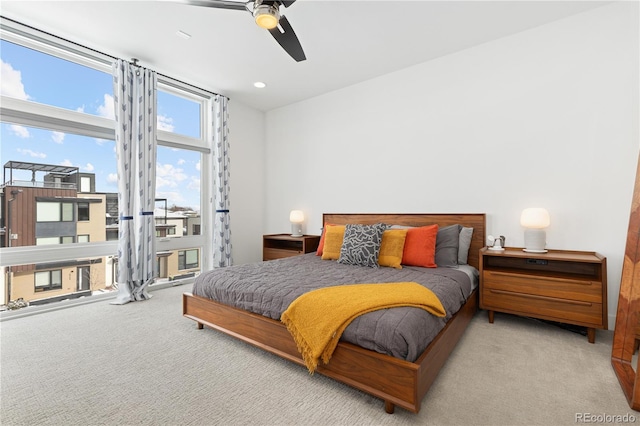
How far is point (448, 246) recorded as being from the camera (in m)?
3.00

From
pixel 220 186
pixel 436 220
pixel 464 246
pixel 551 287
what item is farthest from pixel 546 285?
pixel 220 186

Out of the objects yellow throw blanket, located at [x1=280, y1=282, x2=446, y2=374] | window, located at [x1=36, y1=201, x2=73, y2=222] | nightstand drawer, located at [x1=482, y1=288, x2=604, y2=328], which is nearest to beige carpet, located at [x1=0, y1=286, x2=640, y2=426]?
nightstand drawer, located at [x1=482, y1=288, x2=604, y2=328]

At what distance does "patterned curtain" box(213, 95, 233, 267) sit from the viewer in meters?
4.35

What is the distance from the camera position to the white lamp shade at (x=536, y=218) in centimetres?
262

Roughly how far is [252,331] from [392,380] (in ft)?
3.50

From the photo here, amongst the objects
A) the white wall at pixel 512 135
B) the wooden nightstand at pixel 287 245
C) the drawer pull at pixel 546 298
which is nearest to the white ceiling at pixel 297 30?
the white wall at pixel 512 135

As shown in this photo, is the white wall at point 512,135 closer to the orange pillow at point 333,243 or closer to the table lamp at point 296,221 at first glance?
the table lamp at point 296,221

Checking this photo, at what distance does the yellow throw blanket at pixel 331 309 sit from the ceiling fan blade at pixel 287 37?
6.07ft

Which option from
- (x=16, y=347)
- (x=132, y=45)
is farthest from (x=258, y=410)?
(x=132, y=45)

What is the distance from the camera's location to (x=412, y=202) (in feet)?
11.9

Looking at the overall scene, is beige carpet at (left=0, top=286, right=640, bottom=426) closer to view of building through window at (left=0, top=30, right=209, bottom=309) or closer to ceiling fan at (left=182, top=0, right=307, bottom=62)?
view of building through window at (left=0, top=30, right=209, bottom=309)

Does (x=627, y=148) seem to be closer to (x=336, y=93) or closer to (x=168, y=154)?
(x=336, y=93)

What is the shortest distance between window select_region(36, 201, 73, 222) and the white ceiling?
1.74 meters

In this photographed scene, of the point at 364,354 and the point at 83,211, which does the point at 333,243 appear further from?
the point at 83,211
